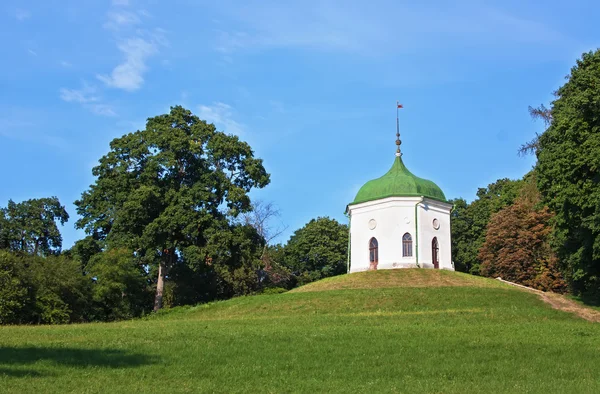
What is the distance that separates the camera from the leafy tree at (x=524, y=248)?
5131cm

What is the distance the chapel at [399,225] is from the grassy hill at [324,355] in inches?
647

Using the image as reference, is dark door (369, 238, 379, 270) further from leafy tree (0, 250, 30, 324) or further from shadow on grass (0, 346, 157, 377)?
shadow on grass (0, 346, 157, 377)

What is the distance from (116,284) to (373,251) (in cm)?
1716

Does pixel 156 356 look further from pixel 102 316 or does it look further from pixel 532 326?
pixel 102 316

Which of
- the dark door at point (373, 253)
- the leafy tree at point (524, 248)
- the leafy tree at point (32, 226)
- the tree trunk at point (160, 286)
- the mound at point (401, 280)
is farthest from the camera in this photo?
the leafy tree at point (32, 226)

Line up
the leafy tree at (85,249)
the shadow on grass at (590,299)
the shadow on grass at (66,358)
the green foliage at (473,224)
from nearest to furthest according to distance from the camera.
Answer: the shadow on grass at (66,358) → the shadow on grass at (590,299) → the leafy tree at (85,249) → the green foliage at (473,224)

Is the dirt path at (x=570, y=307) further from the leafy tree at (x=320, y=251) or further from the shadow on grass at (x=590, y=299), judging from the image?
the leafy tree at (x=320, y=251)

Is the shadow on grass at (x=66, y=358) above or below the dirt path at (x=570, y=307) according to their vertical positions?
below

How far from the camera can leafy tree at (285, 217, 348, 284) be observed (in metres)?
69.0

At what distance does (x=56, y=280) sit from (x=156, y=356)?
72.0 feet

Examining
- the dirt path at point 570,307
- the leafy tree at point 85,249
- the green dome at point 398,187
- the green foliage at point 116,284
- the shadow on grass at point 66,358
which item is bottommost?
the shadow on grass at point 66,358

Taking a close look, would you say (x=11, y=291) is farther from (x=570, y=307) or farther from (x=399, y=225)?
(x=570, y=307)

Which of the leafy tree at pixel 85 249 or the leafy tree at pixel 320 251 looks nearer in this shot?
the leafy tree at pixel 85 249

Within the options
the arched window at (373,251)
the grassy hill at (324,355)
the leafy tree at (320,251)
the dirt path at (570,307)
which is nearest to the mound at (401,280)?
the arched window at (373,251)
